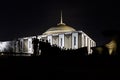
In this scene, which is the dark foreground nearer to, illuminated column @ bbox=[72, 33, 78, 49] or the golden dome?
illuminated column @ bbox=[72, 33, 78, 49]

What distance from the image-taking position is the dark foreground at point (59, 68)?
642 inches

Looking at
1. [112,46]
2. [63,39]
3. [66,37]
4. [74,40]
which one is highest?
[66,37]

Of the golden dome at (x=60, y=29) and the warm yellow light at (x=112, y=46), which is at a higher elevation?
the golden dome at (x=60, y=29)

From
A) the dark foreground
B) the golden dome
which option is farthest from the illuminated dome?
the dark foreground

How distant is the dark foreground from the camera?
53.5ft

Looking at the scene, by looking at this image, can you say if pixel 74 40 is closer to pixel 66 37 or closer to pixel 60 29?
pixel 66 37

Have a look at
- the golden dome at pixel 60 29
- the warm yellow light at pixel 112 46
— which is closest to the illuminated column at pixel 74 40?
the golden dome at pixel 60 29

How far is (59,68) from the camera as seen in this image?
56.8 ft

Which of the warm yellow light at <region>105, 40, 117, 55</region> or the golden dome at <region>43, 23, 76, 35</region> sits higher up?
the golden dome at <region>43, 23, 76, 35</region>

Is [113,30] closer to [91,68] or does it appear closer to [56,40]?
[91,68]

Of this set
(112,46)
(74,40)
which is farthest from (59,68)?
(74,40)

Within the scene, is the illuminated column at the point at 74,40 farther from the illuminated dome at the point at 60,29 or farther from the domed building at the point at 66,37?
the illuminated dome at the point at 60,29

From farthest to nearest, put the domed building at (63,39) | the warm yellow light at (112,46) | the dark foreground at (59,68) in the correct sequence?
the domed building at (63,39) < the warm yellow light at (112,46) < the dark foreground at (59,68)

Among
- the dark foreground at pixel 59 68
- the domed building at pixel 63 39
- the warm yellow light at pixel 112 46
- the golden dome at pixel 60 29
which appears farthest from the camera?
the golden dome at pixel 60 29
